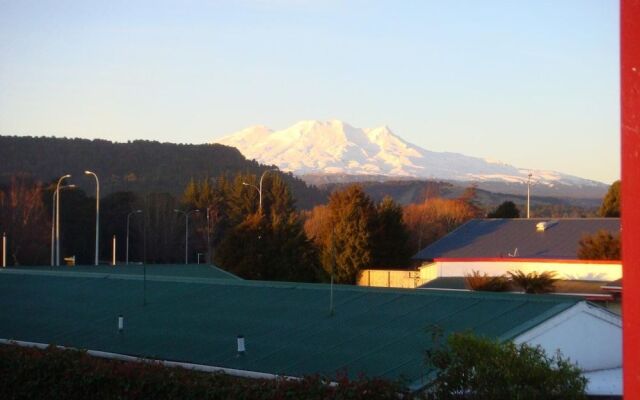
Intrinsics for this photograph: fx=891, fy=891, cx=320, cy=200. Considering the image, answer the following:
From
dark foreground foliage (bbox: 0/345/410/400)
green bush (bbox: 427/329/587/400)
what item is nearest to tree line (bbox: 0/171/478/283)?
dark foreground foliage (bbox: 0/345/410/400)

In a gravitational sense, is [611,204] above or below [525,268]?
above

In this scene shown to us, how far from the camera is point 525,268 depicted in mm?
44469

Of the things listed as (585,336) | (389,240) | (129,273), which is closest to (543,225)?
(389,240)

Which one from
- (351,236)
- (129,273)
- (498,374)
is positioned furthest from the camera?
(351,236)

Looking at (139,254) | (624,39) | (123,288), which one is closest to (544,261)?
(123,288)

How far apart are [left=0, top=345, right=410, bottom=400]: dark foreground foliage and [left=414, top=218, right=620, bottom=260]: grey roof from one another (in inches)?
1369

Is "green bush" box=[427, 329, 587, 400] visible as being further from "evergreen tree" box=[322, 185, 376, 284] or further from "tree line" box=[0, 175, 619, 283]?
"evergreen tree" box=[322, 185, 376, 284]

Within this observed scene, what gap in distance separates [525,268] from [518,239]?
13.4ft

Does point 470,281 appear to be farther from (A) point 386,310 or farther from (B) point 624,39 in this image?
(B) point 624,39

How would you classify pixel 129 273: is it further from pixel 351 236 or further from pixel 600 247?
pixel 351 236

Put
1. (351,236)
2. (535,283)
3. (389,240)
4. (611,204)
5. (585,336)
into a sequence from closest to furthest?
1. (585,336)
2. (535,283)
3. (351,236)
4. (389,240)
5. (611,204)

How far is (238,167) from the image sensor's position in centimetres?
15125

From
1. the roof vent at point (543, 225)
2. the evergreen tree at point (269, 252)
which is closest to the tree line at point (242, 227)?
the evergreen tree at point (269, 252)

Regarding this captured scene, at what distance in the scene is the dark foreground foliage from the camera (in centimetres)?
924
